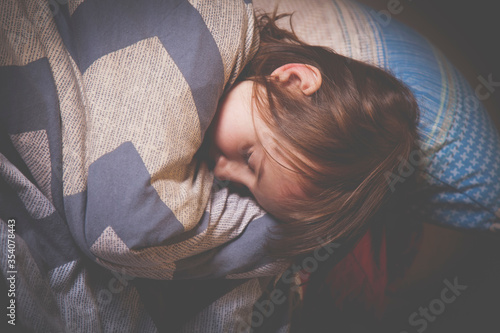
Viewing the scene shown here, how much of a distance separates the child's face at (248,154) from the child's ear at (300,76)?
0.06m

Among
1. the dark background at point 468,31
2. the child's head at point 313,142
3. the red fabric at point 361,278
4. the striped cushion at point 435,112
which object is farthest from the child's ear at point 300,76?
the dark background at point 468,31

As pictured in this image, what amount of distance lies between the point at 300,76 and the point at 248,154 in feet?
0.53

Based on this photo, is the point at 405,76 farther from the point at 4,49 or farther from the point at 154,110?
the point at 4,49

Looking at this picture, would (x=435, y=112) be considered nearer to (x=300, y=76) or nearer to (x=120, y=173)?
(x=300, y=76)

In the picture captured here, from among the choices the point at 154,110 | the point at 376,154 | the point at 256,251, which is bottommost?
the point at 256,251

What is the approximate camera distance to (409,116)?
0.67 meters

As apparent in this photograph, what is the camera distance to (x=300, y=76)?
623mm

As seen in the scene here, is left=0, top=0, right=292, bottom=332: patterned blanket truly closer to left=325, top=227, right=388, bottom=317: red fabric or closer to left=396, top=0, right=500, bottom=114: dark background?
left=325, top=227, right=388, bottom=317: red fabric

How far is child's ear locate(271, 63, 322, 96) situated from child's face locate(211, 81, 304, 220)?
0.06 metres

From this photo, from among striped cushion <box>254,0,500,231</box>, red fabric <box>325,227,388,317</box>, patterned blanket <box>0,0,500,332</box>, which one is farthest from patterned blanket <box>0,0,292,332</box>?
red fabric <box>325,227,388,317</box>

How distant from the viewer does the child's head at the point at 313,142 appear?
578 mm

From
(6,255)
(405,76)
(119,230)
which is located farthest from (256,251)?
(405,76)

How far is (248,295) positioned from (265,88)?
383mm

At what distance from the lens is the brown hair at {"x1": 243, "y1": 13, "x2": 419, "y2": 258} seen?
577 millimetres
